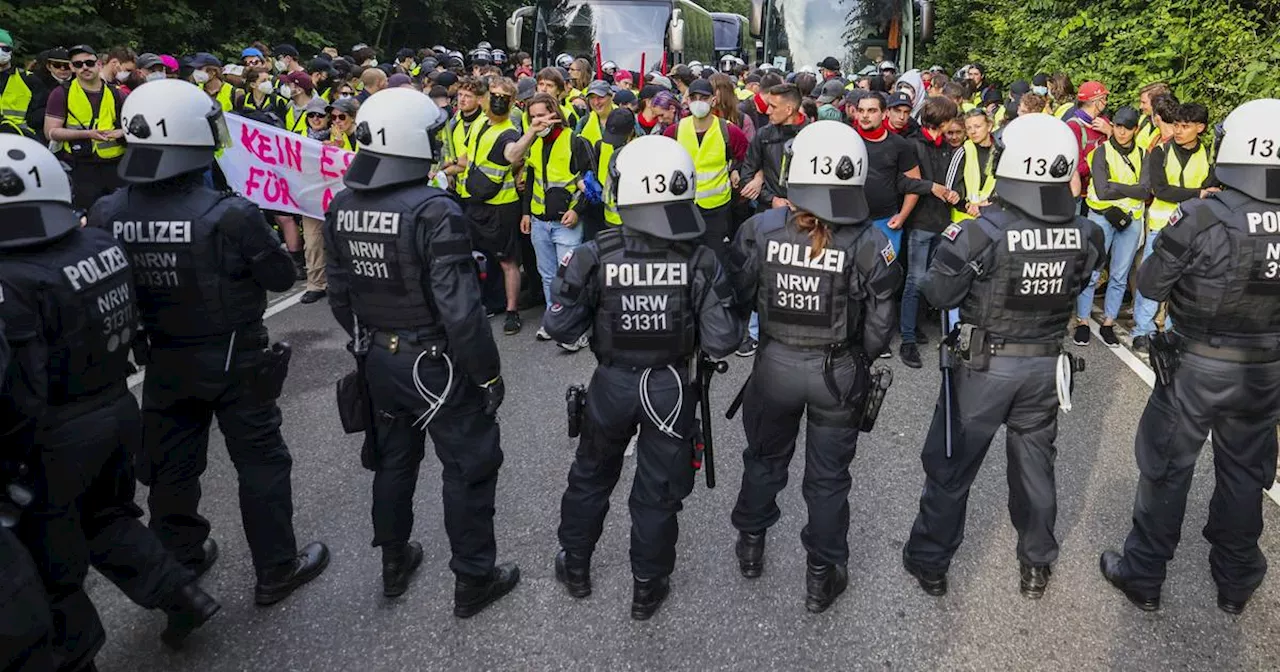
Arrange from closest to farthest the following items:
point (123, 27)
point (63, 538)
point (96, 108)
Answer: point (63, 538)
point (96, 108)
point (123, 27)

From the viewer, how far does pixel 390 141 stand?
3391 mm

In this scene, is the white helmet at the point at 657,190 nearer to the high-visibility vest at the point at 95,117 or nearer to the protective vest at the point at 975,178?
the protective vest at the point at 975,178

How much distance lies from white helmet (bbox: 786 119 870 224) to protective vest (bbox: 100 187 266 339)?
2.28m

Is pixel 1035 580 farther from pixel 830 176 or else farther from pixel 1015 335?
pixel 830 176

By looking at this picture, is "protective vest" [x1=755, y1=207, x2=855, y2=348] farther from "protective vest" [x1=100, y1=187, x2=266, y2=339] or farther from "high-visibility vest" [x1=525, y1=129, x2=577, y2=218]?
"high-visibility vest" [x1=525, y1=129, x2=577, y2=218]

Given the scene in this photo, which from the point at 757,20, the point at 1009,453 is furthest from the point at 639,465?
the point at 757,20

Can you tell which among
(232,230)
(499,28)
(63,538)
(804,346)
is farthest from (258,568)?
(499,28)

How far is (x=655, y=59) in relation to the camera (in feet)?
51.0

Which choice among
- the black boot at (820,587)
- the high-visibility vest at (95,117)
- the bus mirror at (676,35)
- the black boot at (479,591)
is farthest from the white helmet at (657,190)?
the bus mirror at (676,35)

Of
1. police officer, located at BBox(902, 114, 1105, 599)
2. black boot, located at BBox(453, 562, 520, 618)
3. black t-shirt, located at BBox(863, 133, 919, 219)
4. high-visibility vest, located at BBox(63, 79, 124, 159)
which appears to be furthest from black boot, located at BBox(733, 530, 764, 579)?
high-visibility vest, located at BBox(63, 79, 124, 159)

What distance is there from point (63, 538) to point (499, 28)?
1104 inches

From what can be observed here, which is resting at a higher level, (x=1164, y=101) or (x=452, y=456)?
(x=1164, y=101)

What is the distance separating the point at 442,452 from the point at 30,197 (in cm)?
174

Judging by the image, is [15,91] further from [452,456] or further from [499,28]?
[499,28]
